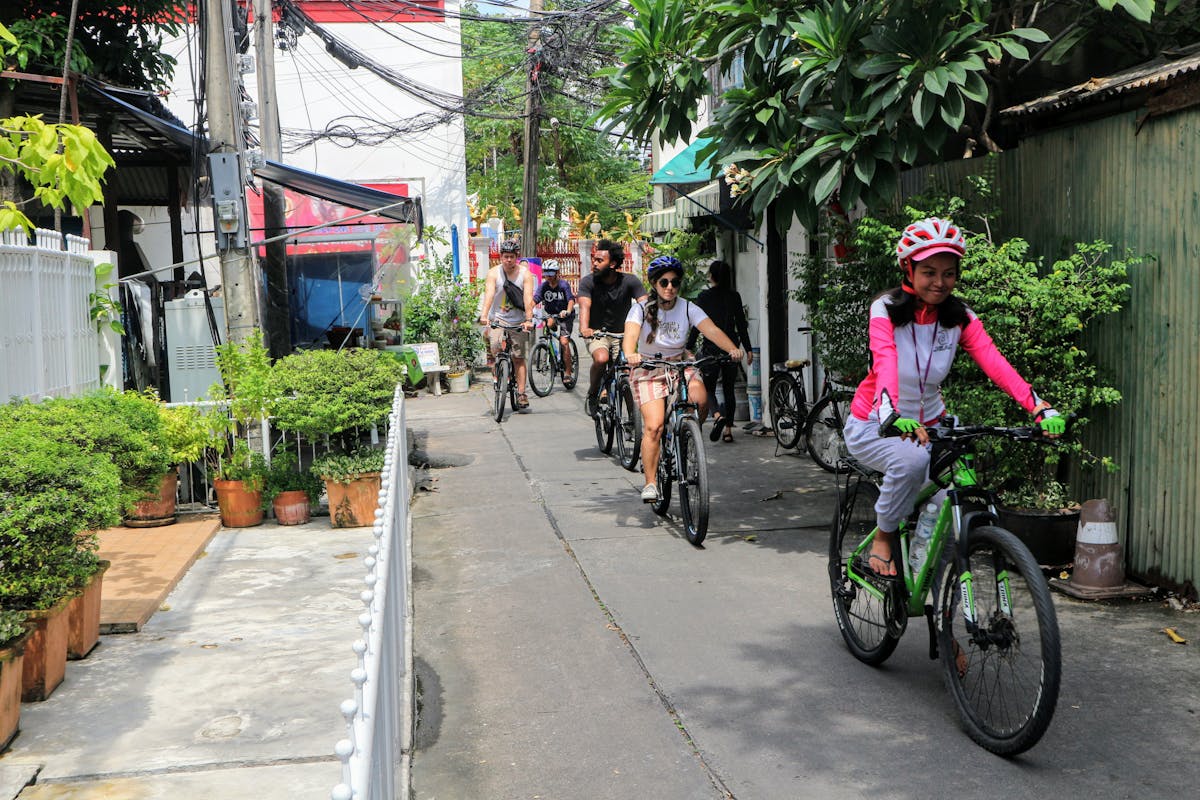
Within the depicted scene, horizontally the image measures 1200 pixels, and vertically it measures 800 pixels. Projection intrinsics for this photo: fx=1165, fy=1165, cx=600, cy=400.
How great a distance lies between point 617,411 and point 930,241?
6480mm

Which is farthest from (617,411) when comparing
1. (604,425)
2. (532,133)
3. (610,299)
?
(532,133)

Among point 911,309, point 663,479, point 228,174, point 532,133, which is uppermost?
point 532,133

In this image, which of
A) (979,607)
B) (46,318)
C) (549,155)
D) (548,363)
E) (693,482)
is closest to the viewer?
(979,607)

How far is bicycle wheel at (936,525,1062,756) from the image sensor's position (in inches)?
159

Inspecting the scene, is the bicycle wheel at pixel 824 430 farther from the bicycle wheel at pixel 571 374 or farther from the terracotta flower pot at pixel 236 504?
the bicycle wheel at pixel 571 374

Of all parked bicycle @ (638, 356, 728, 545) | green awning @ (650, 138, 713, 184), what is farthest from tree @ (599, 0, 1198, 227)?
green awning @ (650, 138, 713, 184)

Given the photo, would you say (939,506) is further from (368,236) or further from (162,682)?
(368,236)

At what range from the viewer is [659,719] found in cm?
491

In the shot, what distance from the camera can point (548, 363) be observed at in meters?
16.9

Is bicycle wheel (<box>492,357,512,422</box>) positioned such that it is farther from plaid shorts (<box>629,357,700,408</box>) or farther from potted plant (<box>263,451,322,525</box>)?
plaid shorts (<box>629,357,700,408</box>)

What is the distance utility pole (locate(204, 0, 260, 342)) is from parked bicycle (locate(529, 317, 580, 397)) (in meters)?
6.63

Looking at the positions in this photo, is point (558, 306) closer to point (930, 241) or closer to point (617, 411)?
point (617, 411)

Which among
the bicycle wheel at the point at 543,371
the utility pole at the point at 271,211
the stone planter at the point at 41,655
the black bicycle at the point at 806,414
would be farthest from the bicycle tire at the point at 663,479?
the bicycle wheel at the point at 543,371

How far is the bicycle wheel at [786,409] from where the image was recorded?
11281 millimetres
